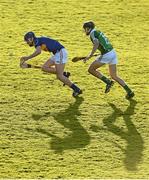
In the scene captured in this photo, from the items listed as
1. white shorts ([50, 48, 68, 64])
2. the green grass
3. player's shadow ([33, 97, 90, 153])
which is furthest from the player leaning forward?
player's shadow ([33, 97, 90, 153])

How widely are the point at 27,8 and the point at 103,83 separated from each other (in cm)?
791

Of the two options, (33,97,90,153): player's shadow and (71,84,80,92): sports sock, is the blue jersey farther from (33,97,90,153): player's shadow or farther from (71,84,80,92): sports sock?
(33,97,90,153): player's shadow

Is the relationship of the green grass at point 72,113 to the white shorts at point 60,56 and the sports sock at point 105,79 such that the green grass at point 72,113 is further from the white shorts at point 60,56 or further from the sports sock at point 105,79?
the white shorts at point 60,56

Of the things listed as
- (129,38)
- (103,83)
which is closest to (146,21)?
(129,38)

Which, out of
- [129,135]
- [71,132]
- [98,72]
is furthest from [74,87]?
[129,135]

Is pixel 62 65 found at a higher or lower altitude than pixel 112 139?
higher

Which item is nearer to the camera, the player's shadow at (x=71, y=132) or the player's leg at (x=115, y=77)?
the player's shadow at (x=71, y=132)

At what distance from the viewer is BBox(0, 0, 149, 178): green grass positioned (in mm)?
12125

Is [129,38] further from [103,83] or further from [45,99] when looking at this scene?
[45,99]

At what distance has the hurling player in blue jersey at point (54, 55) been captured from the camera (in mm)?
14570

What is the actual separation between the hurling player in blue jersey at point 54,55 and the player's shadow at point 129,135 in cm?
130

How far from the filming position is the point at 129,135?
13531mm

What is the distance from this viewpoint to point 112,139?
43.6 ft

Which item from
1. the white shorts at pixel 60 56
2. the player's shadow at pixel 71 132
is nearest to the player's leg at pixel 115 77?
the player's shadow at pixel 71 132
